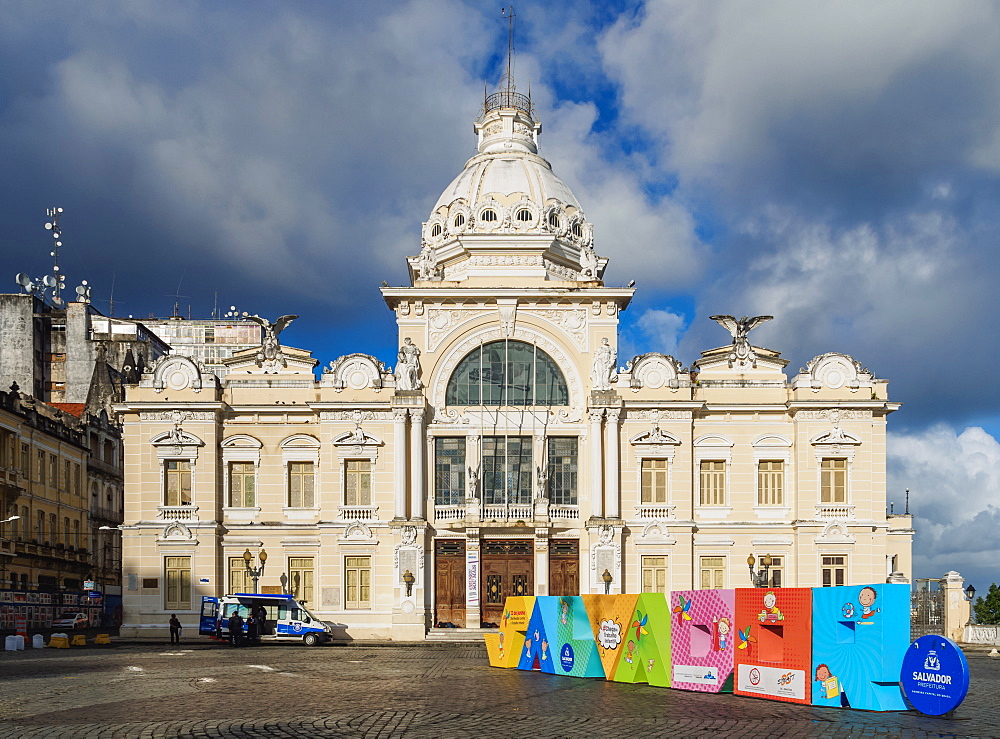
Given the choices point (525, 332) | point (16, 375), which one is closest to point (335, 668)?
point (525, 332)

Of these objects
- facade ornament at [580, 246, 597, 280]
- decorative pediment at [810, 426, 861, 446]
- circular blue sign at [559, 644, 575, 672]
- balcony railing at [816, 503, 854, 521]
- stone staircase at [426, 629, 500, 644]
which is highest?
facade ornament at [580, 246, 597, 280]

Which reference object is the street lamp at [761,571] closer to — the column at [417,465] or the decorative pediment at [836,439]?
the decorative pediment at [836,439]

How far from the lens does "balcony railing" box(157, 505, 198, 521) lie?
4922 cm

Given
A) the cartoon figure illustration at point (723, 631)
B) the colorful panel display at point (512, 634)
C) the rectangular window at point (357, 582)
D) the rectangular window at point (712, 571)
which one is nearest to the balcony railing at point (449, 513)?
the rectangular window at point (357, 582)

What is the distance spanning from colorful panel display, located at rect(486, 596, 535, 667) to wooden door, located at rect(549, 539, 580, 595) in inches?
663

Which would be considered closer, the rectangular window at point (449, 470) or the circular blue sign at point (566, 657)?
the circular blue sign at point (566, 657)

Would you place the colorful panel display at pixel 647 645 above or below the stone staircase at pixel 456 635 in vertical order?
above

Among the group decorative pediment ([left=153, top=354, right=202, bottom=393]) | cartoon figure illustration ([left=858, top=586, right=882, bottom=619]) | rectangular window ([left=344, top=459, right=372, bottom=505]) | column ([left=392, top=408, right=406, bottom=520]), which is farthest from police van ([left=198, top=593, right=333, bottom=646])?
cartoon figure illustration ([left=858, top=586, right=882, bottom=619])

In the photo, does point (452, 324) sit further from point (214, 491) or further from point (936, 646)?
point (936, 646)

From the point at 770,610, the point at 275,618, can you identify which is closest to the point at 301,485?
the point at 275,618

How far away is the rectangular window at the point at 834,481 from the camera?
162 feet

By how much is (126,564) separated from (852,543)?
3075cm

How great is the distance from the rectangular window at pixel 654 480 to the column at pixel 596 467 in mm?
1921

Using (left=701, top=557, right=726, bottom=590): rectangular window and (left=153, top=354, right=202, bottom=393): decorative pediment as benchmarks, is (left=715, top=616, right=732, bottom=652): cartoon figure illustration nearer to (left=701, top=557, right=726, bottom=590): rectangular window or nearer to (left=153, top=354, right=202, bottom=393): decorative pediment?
(left=701, top=557, right=726, bottom=590): rectangular window
